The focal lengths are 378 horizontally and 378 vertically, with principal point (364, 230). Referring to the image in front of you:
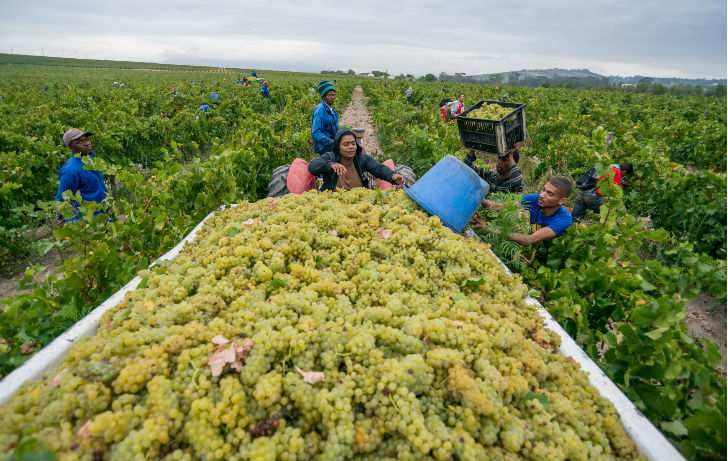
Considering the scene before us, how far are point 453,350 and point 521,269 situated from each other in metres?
2.08

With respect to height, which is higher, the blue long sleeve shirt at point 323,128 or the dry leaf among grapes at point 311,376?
the blue long sleeve shirt at point 323,128

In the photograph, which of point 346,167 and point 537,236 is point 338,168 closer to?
point 346,167

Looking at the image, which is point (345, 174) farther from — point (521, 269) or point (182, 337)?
point (182, 337)

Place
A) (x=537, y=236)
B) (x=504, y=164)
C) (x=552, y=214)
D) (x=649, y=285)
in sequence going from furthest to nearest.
→ (x=504, y=164)
(x=552, y=214)
(x=537, y=236)
(x=649, y=285)

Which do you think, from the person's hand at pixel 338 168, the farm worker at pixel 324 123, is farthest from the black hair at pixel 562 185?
the farm worker at pixel 324 123

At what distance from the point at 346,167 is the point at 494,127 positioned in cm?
216

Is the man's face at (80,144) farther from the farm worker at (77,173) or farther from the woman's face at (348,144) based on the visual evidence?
the woman's face at (348,144)

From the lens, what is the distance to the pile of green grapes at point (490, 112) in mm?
5539

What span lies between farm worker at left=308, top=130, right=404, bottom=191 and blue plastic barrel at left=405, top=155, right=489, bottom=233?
1.04 m

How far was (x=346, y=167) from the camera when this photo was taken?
17.2 ft

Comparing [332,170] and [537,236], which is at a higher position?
[332,170]

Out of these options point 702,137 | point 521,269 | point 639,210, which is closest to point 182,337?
point 521,269

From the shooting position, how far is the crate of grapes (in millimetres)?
5320

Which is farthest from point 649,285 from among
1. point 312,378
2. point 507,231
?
point 312,378
